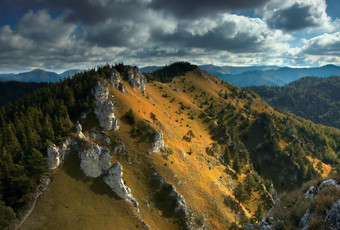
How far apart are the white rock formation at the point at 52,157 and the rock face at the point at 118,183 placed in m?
16.0

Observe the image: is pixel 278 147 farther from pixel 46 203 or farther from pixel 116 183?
pixel 46 203

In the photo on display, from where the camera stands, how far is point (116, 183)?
55156 millimetres

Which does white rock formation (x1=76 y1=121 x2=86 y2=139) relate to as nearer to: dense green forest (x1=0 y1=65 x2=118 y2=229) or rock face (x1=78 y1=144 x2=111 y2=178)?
dense green forest (x1=0 y1=65 x2=118 y2=229)

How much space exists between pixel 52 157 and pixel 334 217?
6294 centimetres

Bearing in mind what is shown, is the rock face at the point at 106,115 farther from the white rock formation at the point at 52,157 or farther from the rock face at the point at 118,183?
the white rock formation at the point at 52,157

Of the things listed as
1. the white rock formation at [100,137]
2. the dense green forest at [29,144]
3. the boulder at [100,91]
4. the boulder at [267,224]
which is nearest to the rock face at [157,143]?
the white rock formation at [100,137]

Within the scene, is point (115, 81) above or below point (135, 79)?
below

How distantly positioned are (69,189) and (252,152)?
529ft

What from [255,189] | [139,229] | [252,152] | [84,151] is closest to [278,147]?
[252,152]

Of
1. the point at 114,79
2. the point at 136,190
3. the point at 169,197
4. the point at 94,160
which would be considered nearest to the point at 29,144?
the point at 94,160

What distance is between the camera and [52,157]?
173 feet

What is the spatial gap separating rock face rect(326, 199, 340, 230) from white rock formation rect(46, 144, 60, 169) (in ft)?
204

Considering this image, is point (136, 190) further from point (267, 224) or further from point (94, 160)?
point (267, 224)

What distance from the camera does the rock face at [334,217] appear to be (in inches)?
456
